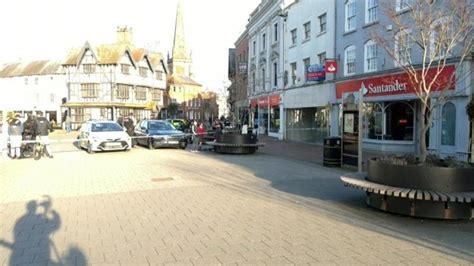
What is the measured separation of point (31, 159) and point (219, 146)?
7.69 m

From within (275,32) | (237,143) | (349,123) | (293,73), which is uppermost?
(275,32)

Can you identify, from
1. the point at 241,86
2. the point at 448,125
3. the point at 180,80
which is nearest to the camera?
the point at 448,125

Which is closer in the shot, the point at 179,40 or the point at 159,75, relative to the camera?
the point at 159,75

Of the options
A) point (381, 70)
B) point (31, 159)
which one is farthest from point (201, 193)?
point (381, 70)

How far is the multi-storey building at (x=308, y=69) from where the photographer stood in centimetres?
2564

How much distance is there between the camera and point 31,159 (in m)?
17.3

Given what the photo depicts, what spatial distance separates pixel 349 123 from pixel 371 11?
10.2 m

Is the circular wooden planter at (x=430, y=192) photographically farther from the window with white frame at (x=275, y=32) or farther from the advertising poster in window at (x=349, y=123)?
the window with white frame at (x=275, y=32)

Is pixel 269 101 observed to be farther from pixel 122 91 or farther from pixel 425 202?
A: pixel 425 202

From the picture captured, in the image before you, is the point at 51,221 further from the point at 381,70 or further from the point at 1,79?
the point at 1,79

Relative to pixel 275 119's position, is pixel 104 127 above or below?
below

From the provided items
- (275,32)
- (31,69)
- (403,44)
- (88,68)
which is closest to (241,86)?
(275,32)

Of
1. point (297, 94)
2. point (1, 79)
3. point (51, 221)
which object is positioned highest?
→ point (1, 79)

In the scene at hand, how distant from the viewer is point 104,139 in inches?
771
